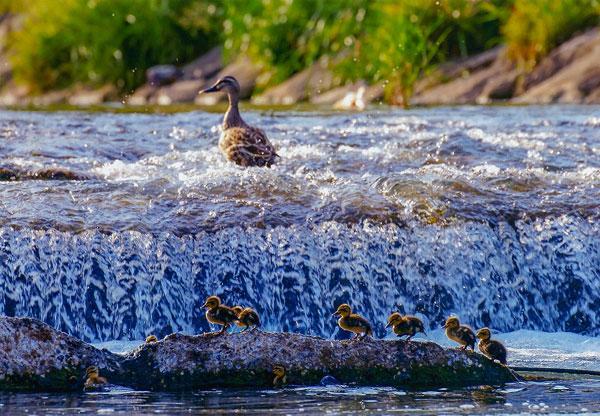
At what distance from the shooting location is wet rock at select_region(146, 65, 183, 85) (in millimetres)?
26531

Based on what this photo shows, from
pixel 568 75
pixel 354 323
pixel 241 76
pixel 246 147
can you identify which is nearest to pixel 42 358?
pixel 354 323

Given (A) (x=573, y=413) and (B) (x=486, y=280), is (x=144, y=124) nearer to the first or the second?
(B) (x=486, y=280)

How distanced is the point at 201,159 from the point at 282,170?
3.89ft

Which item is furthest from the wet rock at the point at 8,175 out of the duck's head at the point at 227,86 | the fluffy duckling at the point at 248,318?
the fluffy duckling at the point at 248,318

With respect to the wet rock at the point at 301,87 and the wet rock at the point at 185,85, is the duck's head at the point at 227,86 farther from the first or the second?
the wet rock at the point at 185,85

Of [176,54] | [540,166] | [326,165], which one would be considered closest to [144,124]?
[326,165]

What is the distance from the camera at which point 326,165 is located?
35.9ft

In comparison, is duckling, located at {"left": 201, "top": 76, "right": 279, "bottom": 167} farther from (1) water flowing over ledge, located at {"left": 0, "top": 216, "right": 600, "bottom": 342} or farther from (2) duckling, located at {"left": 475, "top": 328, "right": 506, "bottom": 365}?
(2) duckling, located at {"left": 475, "top": 328, "right": 506, "bottom": 365}

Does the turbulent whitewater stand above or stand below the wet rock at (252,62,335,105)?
below

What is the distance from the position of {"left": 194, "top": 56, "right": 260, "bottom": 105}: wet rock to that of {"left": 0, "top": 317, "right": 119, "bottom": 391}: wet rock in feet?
58.8

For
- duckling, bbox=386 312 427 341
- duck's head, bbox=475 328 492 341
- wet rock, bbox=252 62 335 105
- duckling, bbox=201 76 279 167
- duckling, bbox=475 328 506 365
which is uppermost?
wet rock, bbox=252 62 335 105

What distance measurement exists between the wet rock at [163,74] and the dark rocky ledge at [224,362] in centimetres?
2086

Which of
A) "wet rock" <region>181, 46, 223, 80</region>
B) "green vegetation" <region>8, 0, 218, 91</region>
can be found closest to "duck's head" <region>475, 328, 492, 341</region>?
"wet rock" <region>181, 46, 223, 80</region>

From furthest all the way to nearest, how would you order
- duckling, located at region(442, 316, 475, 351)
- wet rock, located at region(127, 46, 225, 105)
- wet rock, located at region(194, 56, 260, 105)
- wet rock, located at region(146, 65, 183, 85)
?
wet rock, located at region(146, 65, 183, 85) < wet rock, located at region(127, 46, 225, 105) < wet rock, located at region(194, 56, 260, 105) < duckling, located at region(442, 316, 475, 351)
